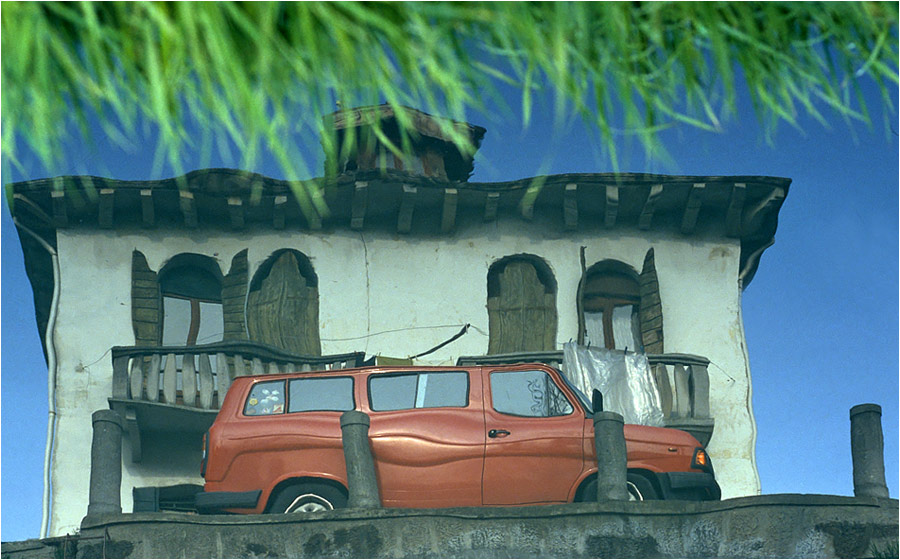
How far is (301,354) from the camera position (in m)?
15.8

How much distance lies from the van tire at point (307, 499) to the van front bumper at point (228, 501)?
0.62 ft

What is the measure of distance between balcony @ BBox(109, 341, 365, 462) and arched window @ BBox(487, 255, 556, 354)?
3.41 meters

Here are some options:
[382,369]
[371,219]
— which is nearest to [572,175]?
[371,219]

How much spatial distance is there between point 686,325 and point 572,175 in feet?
9.22

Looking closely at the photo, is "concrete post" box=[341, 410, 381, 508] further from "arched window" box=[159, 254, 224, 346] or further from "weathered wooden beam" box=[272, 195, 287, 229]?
"weathered wooden beam" box=[272, 195, 287, 229]

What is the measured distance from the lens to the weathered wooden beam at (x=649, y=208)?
1689cm

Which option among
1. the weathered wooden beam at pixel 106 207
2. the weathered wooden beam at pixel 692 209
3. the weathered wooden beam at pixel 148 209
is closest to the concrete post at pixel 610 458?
the weathered wooden beam at pixel 692 209

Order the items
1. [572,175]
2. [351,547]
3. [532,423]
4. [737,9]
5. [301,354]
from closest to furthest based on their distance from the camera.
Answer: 1. [737,9]
2. [351,547]
3. [532,423]
4. [301,354]
5. [572,175]

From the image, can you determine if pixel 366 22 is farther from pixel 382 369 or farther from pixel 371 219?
pixel 371 219

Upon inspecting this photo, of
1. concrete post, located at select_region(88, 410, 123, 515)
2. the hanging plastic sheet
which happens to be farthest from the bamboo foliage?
the hanging plastic sheet

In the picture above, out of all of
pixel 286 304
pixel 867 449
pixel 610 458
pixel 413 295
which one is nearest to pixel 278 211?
pixel 286 304

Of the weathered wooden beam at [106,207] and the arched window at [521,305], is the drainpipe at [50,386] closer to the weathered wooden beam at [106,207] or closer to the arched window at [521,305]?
the weathered wooden beam at [106,207]

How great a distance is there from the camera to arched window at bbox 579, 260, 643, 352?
55.9 ft

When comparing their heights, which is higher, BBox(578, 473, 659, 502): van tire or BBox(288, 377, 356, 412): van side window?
BBox(288, 377, 356, 412): van side window
